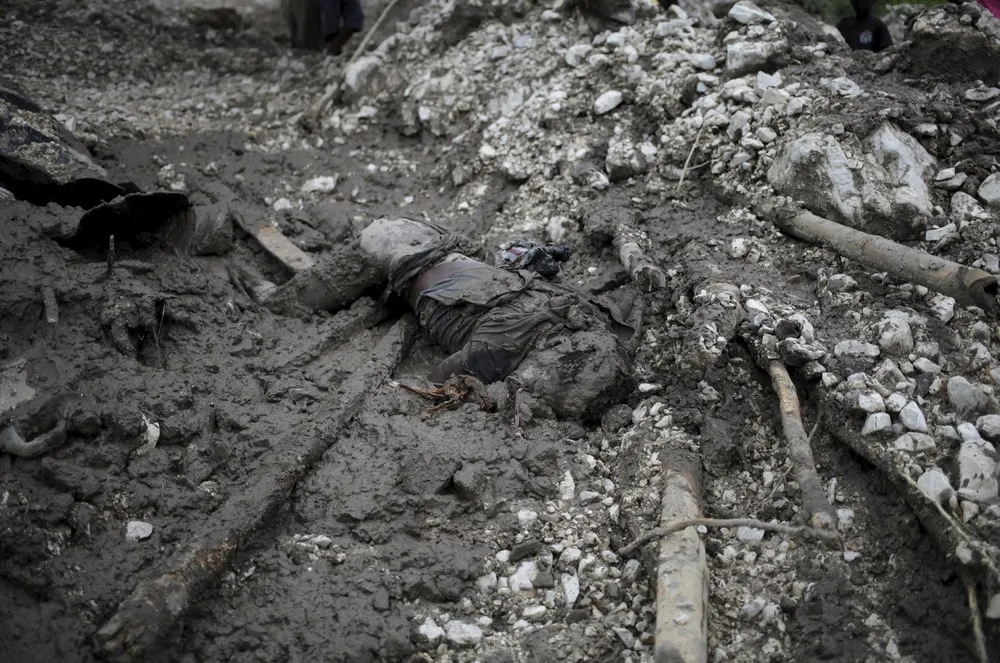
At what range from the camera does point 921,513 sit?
9.03ft

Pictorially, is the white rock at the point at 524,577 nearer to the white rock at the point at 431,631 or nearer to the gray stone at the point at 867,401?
the white rock at the point at 431,631

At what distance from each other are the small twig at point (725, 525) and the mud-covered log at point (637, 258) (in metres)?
1.35

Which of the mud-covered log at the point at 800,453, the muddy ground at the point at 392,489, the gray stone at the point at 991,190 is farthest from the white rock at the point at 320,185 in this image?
the gray stone at the point at 991,190

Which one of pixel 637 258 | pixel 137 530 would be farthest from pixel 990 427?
pixel 137 530

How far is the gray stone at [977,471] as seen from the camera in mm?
2697

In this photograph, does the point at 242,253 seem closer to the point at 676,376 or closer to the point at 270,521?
the point at 270,521

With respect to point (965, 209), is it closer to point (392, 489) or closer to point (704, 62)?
point (704, 62)

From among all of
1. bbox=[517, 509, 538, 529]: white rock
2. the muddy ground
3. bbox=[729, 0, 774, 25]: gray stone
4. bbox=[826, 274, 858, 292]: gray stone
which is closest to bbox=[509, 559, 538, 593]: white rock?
the muddy ground

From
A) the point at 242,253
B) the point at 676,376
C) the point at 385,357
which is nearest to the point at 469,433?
the point at 385,357

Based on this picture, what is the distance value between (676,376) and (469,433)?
38.9 inches

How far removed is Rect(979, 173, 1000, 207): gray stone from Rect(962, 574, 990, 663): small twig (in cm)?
200

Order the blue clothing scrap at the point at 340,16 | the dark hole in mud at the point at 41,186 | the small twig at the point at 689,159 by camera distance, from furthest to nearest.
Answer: the blue clothing scrap at the point at 340,16 → the small twig at the point at 689,159 → the dark hole in mud at the point at 41,186

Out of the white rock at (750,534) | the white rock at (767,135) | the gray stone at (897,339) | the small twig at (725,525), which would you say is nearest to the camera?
the small twig at (725,525)

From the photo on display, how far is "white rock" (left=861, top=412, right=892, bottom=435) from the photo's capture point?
2.98 meters
